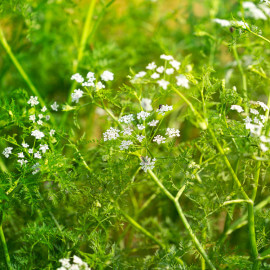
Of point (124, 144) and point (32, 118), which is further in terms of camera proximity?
point (32, 118)

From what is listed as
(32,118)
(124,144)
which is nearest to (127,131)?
(124,144)

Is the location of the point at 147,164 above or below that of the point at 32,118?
below

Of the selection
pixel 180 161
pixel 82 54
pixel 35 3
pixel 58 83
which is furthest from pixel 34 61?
pixel 180 161

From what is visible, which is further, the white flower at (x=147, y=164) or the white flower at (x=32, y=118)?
the white flower at (x=32, y=118)

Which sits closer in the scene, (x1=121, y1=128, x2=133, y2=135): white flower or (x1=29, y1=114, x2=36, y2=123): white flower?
(x1=121, y1=128, x2=133, y2=135): white flower

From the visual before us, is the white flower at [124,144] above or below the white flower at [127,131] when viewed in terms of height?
below

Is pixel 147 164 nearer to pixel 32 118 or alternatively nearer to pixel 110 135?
pixel 110 135

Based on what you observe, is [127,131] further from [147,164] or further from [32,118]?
[32,118]

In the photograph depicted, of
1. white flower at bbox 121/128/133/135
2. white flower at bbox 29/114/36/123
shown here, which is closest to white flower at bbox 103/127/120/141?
white flower at bbox 121/128/133/135

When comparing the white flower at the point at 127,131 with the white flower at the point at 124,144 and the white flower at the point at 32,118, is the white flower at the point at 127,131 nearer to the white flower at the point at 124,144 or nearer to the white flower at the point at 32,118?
the white flower at the point at 124,144

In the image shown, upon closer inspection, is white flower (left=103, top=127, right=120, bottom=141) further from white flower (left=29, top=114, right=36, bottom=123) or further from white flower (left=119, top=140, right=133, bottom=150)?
white flower (left=29, top=114, right=36, bottom=123)

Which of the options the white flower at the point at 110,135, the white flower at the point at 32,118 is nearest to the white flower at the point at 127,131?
the white flower at the point at 110,135
